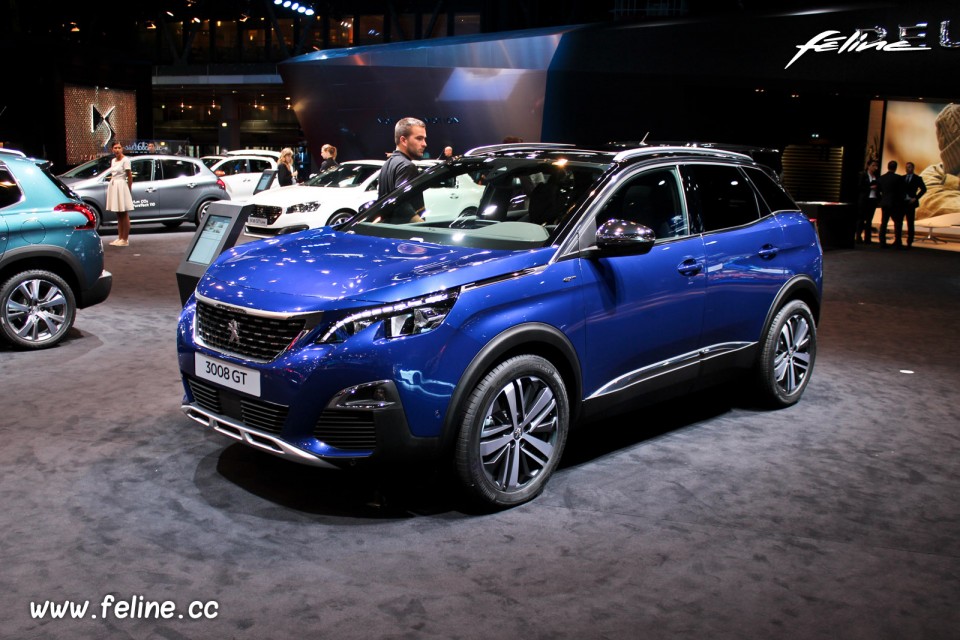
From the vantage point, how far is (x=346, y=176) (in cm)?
1530

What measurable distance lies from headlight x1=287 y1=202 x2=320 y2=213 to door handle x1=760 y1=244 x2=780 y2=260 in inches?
357

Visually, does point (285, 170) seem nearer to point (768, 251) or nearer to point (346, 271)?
point (768, 251)

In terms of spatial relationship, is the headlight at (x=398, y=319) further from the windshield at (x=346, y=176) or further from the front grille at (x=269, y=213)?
the windshield at (x=346, y=176)

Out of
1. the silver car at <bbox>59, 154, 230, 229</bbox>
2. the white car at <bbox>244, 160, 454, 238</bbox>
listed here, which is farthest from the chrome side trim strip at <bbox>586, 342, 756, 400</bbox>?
the silver car at <bbox>59, 154, 230, 229</bbox>

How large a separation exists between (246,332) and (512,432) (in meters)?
1.32

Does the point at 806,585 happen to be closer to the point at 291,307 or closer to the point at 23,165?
the point at 291,307

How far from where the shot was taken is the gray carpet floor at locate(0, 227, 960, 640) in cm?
346

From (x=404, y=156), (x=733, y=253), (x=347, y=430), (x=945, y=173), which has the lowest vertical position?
(x=347, y=430)

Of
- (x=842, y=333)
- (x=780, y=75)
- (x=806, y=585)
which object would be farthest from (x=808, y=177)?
(x=806, y=585)

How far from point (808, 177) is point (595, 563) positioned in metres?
22.0

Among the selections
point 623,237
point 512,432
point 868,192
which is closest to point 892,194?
point 868,192

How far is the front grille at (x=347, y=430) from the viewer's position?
13.3 ft

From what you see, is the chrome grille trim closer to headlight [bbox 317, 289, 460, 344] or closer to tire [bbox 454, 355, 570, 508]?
headlight [bbox 317, 289, 460, 344]

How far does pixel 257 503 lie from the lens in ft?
14.8
